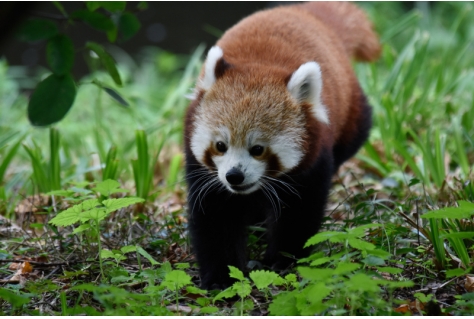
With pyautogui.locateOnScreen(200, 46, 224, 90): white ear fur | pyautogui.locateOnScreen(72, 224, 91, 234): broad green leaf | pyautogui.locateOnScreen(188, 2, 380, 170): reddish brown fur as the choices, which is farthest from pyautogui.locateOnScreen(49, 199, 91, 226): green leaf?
pyautogui.locateOnScreen(200, 46, 224, 90): white ear fur

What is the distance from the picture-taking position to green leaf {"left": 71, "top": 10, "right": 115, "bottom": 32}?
2.90m

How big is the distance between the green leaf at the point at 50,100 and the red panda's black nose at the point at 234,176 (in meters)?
0.94

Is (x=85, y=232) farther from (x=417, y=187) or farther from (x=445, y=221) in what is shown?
(x=417, y=187)

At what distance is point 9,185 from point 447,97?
4.46 m

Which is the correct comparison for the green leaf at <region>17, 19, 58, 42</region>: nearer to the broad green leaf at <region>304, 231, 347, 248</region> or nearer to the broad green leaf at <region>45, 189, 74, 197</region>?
the broad green leaf at <region>45, 189, 74, 197</region>

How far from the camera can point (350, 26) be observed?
487cm

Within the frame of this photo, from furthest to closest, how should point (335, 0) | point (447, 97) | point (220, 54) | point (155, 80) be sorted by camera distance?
point (155, 80) → point (447, 97) → point (335, 0) → point (220, 54)

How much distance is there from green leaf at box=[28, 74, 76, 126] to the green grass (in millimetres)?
369

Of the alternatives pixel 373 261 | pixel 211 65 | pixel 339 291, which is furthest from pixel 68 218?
pixel 373 261

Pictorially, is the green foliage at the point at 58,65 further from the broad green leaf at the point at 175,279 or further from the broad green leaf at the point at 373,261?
the broad green leaf at the point at 373,261

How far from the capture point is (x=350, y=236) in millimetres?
2514

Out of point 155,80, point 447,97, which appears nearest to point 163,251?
point 447,97

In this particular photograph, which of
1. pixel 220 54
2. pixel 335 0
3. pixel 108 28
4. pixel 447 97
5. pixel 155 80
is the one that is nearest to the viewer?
pixel 108 28

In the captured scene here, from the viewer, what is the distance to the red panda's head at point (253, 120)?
3189 millimetres
